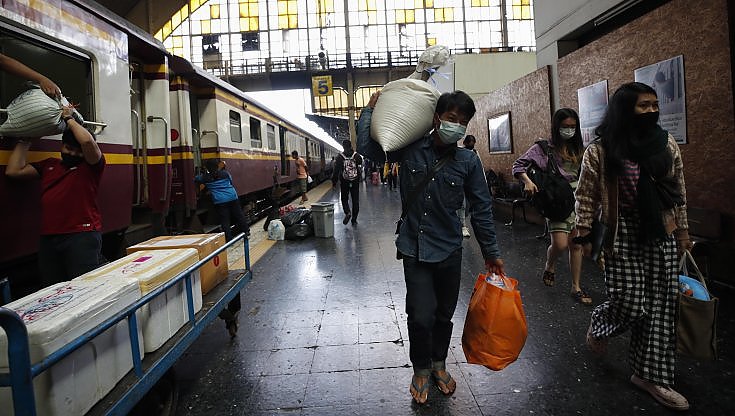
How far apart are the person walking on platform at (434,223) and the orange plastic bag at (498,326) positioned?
20 cm

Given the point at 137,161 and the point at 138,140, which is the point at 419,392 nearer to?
the point at 137,161

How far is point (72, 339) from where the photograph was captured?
1.58m

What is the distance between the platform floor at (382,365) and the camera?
245 centimetres

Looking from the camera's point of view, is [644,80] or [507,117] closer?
[644,80]

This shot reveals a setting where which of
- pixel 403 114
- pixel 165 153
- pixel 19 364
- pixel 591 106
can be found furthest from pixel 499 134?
pixel 19 364

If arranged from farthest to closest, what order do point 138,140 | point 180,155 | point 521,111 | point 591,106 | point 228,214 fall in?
point 521,111 → point 180,155 → point 228,214 → point 591,106 → point 138,140

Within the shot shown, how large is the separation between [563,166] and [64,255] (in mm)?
4047

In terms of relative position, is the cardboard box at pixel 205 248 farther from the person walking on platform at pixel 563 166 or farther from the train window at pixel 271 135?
the train window at pixel 271 135

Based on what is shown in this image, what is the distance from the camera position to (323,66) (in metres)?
34.0

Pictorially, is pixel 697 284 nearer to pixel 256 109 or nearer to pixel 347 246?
pixel 347 246

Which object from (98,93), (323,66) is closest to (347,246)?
(98,93)

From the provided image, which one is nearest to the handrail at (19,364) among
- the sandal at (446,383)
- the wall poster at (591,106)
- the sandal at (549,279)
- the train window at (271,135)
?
the sandal at (446,383)

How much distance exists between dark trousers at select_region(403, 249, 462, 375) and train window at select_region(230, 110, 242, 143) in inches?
281

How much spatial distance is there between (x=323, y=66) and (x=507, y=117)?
2718 cm
